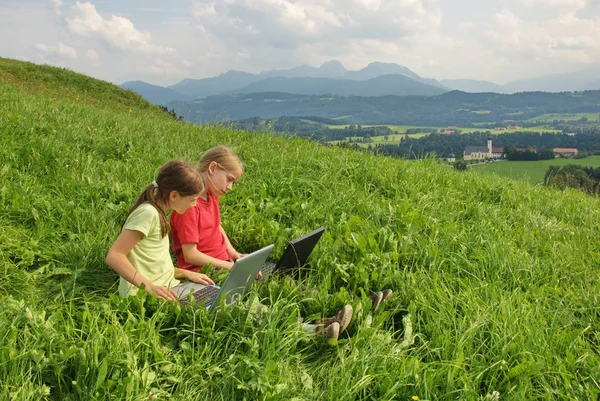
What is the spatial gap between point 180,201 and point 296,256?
1.16 m

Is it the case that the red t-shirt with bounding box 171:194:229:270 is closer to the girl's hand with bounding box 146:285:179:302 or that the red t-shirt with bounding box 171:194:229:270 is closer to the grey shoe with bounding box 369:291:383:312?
the girl's hand with bounding box 146:285:179:302

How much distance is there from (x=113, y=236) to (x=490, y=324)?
343cm

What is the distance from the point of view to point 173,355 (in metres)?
2.71

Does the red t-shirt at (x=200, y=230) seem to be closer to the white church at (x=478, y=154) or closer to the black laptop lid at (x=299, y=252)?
the black laptop lid at (x=299, y=252)

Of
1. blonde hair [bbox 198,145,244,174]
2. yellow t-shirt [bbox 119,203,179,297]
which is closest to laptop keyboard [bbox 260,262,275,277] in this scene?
yellow t-shirt [bbox 119,203,179,297]

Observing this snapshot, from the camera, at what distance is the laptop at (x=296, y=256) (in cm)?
387

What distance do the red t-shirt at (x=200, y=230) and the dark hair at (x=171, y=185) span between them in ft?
1.24

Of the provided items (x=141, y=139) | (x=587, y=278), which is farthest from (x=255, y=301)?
(x=141, y=139)

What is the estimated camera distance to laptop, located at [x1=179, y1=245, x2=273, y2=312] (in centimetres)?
300

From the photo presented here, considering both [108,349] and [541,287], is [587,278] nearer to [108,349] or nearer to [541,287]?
[541,287]

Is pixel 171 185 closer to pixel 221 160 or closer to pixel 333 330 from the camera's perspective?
pixel 221 160

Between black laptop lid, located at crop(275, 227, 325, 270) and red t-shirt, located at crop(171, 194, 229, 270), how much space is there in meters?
0.63

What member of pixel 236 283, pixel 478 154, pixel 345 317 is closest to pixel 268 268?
pixel 236 283

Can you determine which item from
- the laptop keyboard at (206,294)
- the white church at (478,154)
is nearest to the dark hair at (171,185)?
the laptop keyboard at (206,294)
